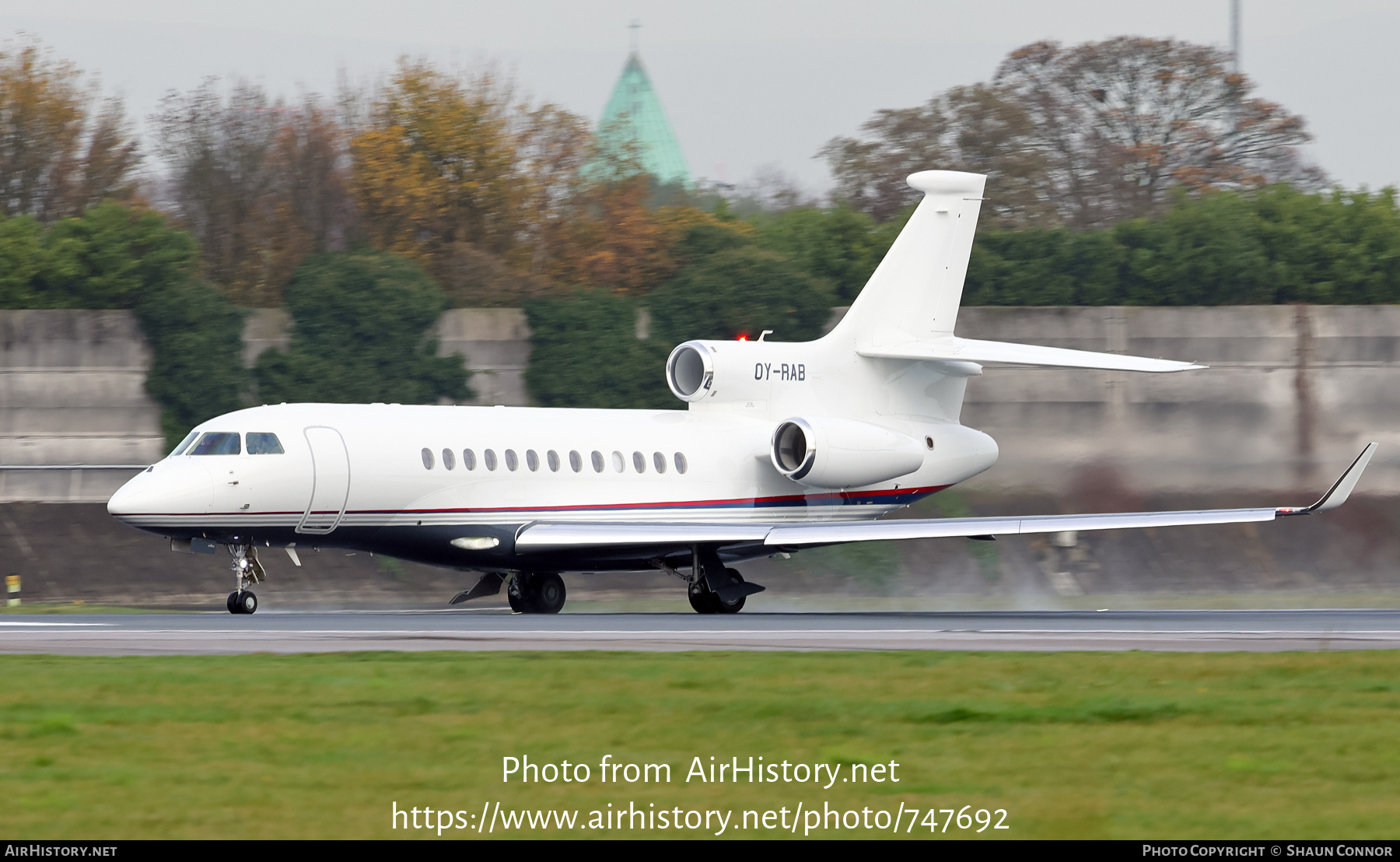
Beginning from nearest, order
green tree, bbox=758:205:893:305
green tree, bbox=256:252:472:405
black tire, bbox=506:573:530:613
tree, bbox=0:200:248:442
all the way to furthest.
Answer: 1. black tire, bbox=506:573:530:613
2. tree, bbox=0:200:248:442
3. green tree, bbox=256:252:472:405
4. green tree, bbox=758:205:893:305

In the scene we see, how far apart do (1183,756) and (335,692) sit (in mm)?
6470

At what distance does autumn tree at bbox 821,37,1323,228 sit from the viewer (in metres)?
61.3

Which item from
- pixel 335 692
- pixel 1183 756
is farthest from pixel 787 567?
pixel 1183 756

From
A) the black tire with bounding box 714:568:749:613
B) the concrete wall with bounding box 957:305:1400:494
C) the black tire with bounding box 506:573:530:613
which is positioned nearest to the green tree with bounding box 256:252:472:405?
the concrete wall with bounding box 957:305:1400:494

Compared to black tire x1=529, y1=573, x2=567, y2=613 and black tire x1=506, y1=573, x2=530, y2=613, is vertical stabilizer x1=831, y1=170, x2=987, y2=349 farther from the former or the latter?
black tire x1=506, y1=573, x2=530, y2=613

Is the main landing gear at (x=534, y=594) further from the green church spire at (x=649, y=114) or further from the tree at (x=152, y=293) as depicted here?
the green church spire at (x=649, y=114)

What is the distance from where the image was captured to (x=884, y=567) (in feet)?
128

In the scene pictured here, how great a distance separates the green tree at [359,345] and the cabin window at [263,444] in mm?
15775

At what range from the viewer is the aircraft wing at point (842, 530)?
26609 millimetres

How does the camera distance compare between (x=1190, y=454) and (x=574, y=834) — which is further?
(x=1190, y=454)

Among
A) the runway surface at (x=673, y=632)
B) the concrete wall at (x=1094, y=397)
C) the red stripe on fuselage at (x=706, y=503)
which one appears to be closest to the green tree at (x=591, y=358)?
the concrete wall at (x=1094, y=397)

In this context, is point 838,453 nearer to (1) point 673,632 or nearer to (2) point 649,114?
(1) point 673,632

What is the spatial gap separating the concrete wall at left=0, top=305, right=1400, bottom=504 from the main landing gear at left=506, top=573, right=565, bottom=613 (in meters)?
11.3
